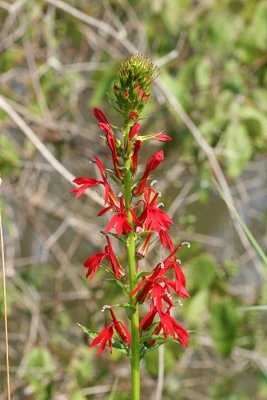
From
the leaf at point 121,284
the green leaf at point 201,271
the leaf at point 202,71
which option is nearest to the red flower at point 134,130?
the leaf at point 121,284

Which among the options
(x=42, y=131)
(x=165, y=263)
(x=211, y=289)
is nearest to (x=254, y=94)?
(x=211, y=289)

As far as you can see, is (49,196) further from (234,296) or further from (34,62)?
(234,296)

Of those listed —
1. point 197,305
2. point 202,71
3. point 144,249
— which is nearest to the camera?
point 144,249

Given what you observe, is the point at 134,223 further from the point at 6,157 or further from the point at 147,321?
the point at 6,157

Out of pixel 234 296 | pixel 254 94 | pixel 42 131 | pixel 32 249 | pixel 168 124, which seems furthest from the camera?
pixel 32 249

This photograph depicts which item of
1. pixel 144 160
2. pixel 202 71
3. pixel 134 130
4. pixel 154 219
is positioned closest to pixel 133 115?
pixel 134 130

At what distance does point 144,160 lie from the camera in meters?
4.02

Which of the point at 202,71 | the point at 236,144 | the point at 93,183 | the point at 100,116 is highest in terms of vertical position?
the point at 202,71

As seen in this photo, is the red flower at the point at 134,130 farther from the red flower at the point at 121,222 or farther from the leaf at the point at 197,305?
the leaf at the point at 197,305

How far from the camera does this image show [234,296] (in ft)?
8.80

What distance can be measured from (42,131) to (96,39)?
0.62 meters

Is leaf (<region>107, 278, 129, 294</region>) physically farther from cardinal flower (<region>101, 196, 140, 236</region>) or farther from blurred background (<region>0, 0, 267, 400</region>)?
blurred background (<region>0, 0, 267, 400</region>)

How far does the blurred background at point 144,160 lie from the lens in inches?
104

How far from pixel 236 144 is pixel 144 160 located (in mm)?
1388
